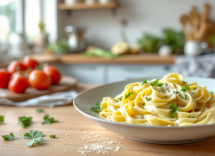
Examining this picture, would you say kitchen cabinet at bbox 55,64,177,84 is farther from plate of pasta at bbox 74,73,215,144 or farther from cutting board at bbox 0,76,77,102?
plate of pasta at bbox 74,73,215,144

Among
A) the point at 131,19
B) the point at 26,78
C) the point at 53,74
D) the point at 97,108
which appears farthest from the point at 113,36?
the point at 97,108

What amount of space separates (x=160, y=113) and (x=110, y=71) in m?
2.38

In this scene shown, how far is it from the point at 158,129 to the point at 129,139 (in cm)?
18

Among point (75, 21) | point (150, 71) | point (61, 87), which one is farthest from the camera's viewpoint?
point (75, 21)

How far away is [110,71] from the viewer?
3107 mm

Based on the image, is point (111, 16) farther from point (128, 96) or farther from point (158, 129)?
point (158, 129)

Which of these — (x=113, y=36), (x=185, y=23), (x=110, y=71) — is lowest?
(x=110, y=71)

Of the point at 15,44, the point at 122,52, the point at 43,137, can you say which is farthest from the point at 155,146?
the point at 15,44

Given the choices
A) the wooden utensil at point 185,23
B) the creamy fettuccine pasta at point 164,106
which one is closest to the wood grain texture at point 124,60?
the wooden utensil at point 185,23

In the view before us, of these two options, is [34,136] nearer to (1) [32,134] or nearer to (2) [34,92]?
(1) [32,134]

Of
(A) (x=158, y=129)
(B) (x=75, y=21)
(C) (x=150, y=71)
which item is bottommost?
(C) (x=150, y=71)

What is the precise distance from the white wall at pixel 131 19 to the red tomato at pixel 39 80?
8.93 ft

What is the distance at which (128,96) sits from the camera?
0.87 metres

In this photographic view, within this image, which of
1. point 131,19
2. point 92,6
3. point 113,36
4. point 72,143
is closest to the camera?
point 72,143
